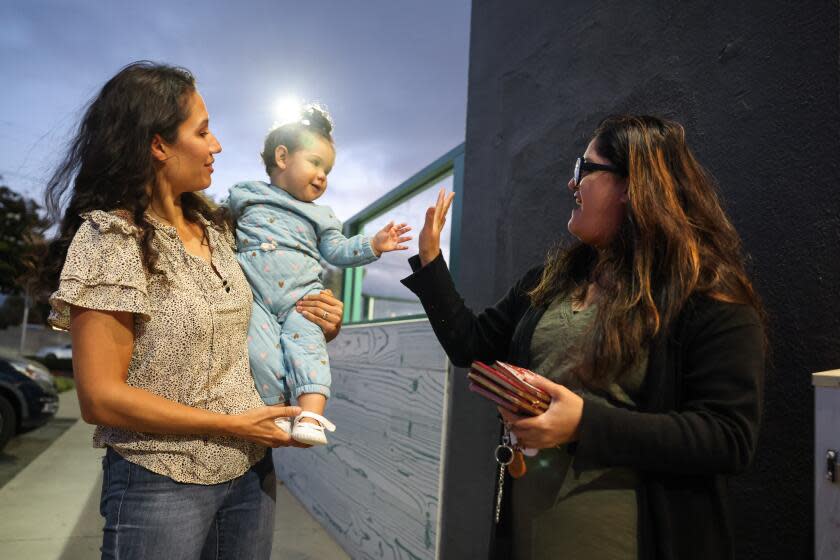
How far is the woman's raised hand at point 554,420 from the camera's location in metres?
1.25

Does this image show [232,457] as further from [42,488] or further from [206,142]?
[42,488]

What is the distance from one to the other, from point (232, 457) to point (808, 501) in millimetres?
1431

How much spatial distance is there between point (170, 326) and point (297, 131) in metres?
0.89

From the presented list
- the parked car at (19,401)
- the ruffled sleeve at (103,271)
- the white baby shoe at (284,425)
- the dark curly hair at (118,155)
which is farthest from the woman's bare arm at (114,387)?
the parked car at (19,401)

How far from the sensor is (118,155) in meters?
1.34

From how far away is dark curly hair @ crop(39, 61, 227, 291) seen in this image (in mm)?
1343

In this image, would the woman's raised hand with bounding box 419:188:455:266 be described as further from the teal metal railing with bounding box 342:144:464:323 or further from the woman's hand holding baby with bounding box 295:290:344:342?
the teal metal railing with bounding box 342:144:464:323

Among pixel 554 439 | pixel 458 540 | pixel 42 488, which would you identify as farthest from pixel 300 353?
pixel 42 488

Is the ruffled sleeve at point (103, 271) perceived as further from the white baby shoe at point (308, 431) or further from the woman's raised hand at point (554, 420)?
the woman's raised hand at point (554, 420)

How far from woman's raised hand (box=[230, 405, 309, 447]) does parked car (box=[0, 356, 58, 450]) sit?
7.38 meters

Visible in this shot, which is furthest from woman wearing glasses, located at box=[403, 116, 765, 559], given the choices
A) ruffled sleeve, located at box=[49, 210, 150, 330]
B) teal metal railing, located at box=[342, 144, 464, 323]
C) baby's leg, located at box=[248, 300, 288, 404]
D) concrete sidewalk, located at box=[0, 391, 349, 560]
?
concrete sidewalk, located at box=[0, 391, 349, 560]

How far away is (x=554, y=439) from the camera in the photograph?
1264 mm

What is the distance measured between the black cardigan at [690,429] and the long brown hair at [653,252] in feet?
0.17

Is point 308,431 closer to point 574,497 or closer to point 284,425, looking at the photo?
point 284,425
